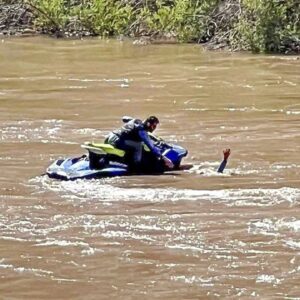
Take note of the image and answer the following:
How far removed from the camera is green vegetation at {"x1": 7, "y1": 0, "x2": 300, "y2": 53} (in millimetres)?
29828

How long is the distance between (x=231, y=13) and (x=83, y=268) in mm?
24209

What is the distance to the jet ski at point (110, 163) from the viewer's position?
13391mm

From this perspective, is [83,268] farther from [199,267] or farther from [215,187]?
[215,187]

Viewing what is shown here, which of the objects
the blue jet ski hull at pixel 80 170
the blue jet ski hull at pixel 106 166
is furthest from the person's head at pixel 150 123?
the blue jet ski hull at pixel 80 170

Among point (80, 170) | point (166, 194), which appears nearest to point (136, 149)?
point (80, 170)

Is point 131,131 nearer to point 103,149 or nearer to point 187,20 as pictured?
point 103,149

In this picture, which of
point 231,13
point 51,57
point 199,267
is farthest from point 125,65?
point 199,267

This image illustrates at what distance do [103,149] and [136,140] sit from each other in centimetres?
47

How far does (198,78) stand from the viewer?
24094mm

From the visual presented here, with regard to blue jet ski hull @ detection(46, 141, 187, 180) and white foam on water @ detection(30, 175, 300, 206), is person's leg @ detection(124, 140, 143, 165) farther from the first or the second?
white foam on water @ detection(30, 175, 300, 206)

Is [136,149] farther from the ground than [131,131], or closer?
closer

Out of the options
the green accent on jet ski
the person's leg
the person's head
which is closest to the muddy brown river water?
the person's leg

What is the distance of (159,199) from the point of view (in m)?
12.1

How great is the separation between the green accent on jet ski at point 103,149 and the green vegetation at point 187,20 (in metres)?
16.5
